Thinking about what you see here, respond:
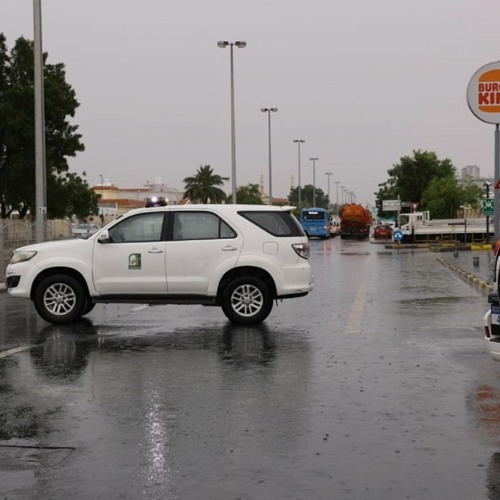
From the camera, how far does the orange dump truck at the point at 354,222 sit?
82375mm

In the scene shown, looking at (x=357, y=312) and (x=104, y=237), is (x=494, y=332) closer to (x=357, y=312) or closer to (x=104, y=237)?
(x=104, y=237)

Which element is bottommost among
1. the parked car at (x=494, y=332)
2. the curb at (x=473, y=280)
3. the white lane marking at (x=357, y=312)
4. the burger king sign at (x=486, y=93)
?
the white lane marking at (x=357, y=312)

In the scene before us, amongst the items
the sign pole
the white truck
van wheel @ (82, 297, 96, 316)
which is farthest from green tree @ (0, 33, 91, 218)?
van wheel @ (82, 297, 96, 316)

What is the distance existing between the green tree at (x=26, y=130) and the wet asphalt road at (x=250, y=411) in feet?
150

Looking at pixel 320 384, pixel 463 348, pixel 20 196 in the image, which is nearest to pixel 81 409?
pixel 320 384

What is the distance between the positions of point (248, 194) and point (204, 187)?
4892cm

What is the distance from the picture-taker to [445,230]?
59.7 metres

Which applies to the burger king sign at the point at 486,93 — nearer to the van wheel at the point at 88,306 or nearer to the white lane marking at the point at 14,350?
the van wheel at the point at 88,306

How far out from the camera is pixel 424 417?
6.99 m

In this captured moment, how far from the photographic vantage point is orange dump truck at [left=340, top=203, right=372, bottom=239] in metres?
82.4

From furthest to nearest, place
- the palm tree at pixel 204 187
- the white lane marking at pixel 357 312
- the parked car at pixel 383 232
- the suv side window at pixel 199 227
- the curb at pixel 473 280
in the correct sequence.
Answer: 1. the palm tree at pixel 204 187
2. the parked car at pixel 383 232
3. the curb at pixel 473 280
4. the suv side window at pixel 199 227
5. the white lane marking at pixel 357 312

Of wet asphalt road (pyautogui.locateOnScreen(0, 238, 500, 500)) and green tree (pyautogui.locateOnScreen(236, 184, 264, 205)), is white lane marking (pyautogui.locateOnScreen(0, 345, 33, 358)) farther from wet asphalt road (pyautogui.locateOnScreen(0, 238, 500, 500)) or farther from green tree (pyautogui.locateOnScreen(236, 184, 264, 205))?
green tree (pyautogui.locateOnScreen(236, 184, 264, 205))

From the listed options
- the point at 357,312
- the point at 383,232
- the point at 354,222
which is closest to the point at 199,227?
the point at 357,312

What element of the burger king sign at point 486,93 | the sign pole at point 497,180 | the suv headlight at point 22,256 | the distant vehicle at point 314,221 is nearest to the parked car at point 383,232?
the distant vehicle at point 314,221
